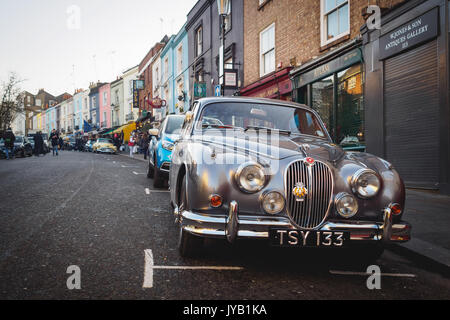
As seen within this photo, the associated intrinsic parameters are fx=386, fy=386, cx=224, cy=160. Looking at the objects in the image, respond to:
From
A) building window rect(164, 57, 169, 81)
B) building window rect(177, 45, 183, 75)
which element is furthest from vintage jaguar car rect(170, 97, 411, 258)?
building window rect(164, 57, 169, 81)

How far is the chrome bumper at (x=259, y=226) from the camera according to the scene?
9.85 feet

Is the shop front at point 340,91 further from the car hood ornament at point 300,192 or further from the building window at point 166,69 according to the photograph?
the building window at point 166,69

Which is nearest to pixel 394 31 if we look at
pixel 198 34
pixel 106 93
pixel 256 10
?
pixel 256 10

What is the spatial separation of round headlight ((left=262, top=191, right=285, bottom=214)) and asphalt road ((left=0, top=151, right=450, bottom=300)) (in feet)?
1.02

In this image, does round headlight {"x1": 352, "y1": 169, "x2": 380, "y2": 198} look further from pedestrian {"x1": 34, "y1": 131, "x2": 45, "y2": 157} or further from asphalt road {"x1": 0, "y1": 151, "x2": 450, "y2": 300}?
pedestrian {"x1": 34, "y1": 131, "x2": 45, "y2": 157}

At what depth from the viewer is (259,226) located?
3012 mm

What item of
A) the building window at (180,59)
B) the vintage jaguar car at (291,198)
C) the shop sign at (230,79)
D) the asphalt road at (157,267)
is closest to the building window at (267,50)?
the shop sign at (230,79)

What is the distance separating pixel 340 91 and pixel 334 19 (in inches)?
82.0

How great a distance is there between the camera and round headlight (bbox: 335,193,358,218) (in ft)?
10.3

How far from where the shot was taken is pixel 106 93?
52.1 m

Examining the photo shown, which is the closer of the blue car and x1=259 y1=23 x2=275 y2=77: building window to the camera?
the blue car
